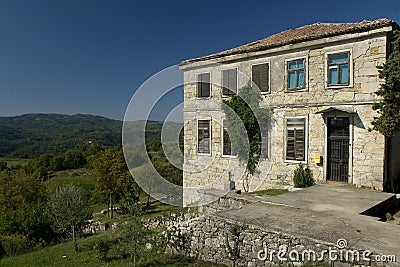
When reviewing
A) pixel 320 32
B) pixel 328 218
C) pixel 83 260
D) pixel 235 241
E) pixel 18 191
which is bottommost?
pixel 18 191

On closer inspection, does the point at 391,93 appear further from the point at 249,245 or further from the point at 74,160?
the point at 74,160

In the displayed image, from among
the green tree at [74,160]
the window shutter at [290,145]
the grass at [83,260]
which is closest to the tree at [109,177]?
the grass at [83,260]

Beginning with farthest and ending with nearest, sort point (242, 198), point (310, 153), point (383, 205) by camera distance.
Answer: point (310, 153) < point (242, 198) < point (383, 205)

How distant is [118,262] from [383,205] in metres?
8.14

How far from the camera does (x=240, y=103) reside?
1383cm

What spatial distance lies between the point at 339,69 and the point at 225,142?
6192 mm

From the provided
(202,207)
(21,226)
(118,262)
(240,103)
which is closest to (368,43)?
(240,103)

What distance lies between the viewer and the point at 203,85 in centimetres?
1578

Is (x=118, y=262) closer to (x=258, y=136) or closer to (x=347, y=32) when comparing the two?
(x=258, y=136)

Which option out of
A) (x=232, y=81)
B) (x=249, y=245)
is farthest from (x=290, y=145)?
(x=249, y=245)

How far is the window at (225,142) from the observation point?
1462 cm

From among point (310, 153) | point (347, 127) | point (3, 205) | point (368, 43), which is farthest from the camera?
point (3, 205)

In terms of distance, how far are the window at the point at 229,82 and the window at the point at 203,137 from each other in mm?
1966

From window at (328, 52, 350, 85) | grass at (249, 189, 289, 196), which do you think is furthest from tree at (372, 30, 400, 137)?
grass at (249, 189, 289, 196)
